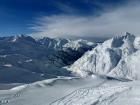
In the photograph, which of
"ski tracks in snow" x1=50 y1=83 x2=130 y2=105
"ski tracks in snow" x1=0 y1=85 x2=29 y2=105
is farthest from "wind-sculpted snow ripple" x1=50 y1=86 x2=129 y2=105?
"ski tracks in snow" x1=0 y1=85 x2=29 y2=105

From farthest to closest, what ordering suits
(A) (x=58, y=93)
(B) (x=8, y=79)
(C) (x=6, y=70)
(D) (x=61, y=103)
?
1. (C) (x=6, y=70)
2. (B) (x=8, y=79)
3. (A) (x=58, y=93)
4. (D) (x=61, y=103)

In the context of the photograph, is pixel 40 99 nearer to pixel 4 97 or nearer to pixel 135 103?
pixel 4 97

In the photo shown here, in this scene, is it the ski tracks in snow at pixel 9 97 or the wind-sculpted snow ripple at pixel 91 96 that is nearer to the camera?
the wind-sculpted snow ripple at pixel 91 96

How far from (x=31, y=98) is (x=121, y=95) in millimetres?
8938

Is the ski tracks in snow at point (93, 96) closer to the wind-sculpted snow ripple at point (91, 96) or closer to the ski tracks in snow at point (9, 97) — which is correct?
the wind-sculpted snow ripple at point (91, 96)

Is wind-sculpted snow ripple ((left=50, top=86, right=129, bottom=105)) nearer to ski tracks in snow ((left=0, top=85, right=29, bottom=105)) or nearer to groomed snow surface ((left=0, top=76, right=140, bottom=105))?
groomed snow surface ((left=0, top=76, right=140, bottom=105))

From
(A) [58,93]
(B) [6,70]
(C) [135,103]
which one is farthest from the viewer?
(B) [6,70]

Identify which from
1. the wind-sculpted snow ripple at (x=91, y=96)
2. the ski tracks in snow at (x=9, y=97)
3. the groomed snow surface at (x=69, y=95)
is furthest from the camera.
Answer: the ski tracks in snow at (x=9, y=97)

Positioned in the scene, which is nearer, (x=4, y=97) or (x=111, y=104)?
(x=111, y=104)

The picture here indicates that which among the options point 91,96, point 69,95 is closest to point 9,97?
point 69,95

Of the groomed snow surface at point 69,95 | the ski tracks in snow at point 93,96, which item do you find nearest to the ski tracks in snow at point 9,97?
the groomed snow surface at point 69,95

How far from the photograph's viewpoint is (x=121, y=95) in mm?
31062

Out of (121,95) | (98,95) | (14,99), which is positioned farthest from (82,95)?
(14,99)

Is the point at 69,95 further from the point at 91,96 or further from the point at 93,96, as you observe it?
the point at 93,96
